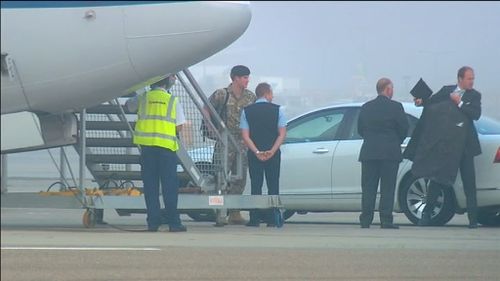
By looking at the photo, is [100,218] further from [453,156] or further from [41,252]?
[453,156]

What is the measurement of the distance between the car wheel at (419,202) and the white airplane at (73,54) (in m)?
7.14

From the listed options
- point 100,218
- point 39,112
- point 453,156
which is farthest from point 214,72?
point 39,112

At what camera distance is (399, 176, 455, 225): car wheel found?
11.4 m

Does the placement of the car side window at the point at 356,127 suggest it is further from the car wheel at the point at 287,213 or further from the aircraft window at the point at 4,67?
the aircraft window at the point at 4,67

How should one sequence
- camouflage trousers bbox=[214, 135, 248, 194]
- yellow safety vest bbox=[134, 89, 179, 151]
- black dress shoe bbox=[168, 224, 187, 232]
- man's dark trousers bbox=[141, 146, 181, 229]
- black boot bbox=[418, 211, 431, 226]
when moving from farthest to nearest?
black boot bbox=[418, 211, 431, 226]
camouflage trousers bbox=[214, 135, 248, 194]
black dress shoe bbox=[168, 224, 187, 232]
man's dark trousers bbox=[141, 146, 181, 229]
yellow safety vest bbox=[134, 89, 179, 151]

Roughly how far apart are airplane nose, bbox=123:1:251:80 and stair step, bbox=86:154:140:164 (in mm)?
5001

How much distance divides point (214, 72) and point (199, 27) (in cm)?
454

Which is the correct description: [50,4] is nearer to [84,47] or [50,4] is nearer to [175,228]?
[84,47]

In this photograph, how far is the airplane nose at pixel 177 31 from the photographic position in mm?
4062

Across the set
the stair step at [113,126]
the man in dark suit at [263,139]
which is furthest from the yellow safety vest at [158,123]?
the man in dark suit at [263,139]

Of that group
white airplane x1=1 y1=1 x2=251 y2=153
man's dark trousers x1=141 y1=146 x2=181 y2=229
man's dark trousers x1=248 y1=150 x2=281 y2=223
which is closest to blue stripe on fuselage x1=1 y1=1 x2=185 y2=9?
white airplane x1=1 y1=1 x2=251 y2=153

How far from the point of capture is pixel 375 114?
10.8 m

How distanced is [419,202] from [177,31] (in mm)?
7351

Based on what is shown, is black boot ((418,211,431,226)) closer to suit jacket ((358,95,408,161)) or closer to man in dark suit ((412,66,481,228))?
man in dark suit ((412,66,481,228))
